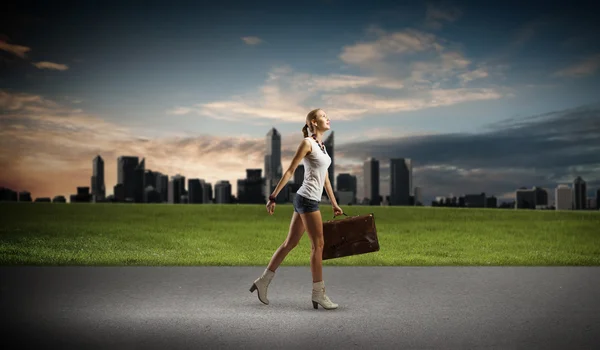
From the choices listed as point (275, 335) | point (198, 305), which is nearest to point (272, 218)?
point (198, 305)

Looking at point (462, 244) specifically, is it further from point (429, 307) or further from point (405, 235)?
point (429, 307)

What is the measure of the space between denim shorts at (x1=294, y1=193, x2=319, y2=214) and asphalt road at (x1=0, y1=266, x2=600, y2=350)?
4.00 feet

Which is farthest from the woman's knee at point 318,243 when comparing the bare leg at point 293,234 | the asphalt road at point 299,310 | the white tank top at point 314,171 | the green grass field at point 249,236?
the green grass field at point 249,236

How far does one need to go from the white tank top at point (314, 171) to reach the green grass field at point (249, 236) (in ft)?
23.5

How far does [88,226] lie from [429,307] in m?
17.3

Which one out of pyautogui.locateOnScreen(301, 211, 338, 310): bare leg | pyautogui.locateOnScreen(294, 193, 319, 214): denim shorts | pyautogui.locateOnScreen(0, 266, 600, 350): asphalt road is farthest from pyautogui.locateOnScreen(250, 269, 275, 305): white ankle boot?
pyautogui.locateOnScreen(294, 193, 319, 214): denim shorts

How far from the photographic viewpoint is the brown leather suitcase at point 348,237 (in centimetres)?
835

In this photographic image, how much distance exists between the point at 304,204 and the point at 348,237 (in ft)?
3.18

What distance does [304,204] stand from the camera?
7.77m

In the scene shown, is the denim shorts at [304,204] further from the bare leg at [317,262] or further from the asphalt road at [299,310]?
the asphalt road at [299,310]

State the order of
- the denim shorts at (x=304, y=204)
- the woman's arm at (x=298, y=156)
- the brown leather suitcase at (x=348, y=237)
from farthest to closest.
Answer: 1. the brown leather suitcase at (x=348, y=237)
2. the denim shorts at (x=304, y=204)
3. the woman's arm at (x=298, y=156)

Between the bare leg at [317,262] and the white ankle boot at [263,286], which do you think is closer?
the bare leg at [317,262]

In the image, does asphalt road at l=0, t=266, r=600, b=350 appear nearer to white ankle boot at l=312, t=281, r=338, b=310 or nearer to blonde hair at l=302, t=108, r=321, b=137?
white ankle boot at l=312, t=281, r=338, b=310

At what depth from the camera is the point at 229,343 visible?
622cm
